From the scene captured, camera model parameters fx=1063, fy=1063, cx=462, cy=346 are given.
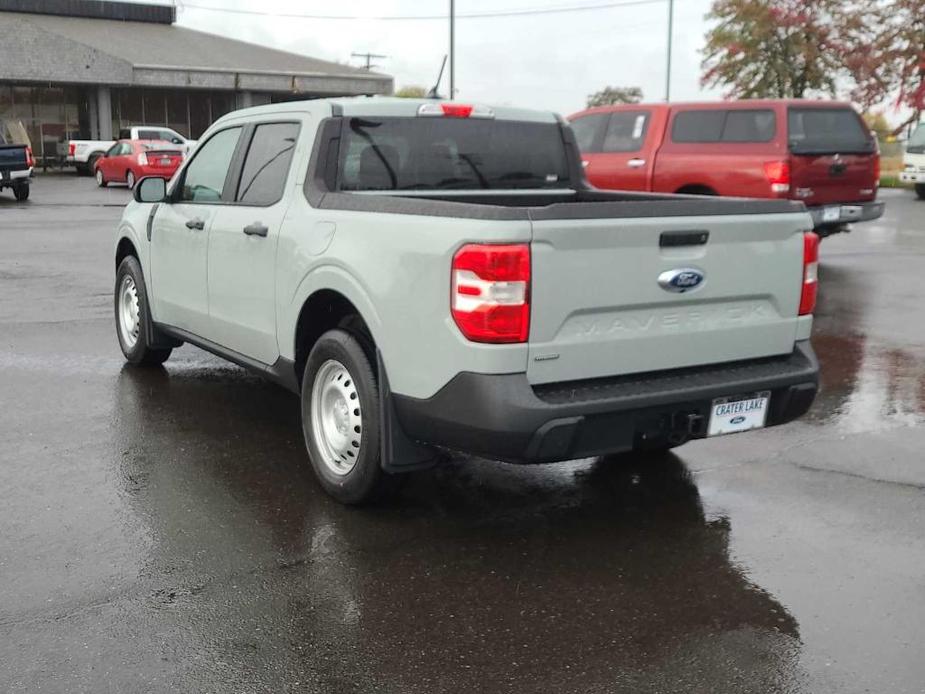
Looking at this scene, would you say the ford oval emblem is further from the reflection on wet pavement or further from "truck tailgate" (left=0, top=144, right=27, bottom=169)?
"truck tailgate" (left=0, top=144, right=27, bottom=169)

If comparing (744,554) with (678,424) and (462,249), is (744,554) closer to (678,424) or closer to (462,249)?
(678,424)

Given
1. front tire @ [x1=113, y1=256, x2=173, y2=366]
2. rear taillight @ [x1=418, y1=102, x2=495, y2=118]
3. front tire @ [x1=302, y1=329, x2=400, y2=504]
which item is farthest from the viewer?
front tire @ [x1=113, y1=256, x2=173, y2=366]

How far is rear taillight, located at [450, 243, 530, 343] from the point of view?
390cm

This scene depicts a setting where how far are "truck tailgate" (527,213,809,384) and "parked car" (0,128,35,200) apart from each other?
23358mm

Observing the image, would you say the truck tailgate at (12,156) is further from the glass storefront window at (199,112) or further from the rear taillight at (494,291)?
the glass storefront window at (199,112)

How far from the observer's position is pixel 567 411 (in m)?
4.02

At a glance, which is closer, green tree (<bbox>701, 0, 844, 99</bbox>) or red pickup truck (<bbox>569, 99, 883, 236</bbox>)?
red pickup truck (<bbox>569, 99, 883, 236</bbox>)

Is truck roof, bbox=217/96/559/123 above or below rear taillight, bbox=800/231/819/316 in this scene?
above

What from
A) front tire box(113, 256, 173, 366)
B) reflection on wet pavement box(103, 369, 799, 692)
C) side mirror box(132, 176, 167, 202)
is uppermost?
side mirror box(132, 176, 167, 202)

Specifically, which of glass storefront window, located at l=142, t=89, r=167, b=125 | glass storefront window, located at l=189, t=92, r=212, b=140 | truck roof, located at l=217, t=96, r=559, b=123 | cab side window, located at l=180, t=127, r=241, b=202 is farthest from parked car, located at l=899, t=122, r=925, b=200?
glass storefront window, located at l=142, t=89, r=167, b=125

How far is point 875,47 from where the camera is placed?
4078 cm

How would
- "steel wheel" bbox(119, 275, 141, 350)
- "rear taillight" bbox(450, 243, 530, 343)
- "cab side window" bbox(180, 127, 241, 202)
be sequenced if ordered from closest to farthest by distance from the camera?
1. "rear taillight" bbox(450, 243, 530, 343)
2. "cab side window" bbox(180, 127, 241, 202)
3. "steel wheel" bbox(119, 275, 141, 350)

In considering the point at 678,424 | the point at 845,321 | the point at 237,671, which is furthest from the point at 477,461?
the point at 845,321

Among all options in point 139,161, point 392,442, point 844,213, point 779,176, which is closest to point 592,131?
point 779,176
